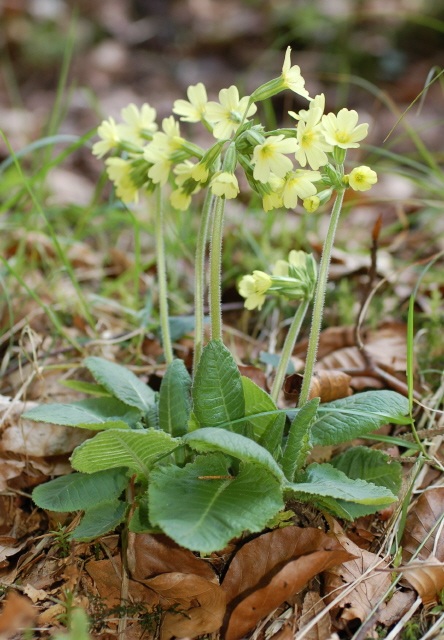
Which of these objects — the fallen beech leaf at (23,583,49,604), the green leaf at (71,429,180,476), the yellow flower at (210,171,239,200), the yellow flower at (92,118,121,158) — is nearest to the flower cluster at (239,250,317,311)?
the yellow flower at (210,171,239,200)

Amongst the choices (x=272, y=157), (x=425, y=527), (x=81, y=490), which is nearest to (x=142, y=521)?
(x=81, y=490)

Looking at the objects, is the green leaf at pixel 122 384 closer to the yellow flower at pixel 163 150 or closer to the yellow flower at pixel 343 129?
the yellow flower at pixel 163 150

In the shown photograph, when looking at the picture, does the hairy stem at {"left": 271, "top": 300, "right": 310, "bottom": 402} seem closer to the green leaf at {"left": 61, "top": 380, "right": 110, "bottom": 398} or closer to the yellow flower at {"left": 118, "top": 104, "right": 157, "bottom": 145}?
the green leaf at {"left": 61, "top": 380, "right": 110, "bottom": 398}

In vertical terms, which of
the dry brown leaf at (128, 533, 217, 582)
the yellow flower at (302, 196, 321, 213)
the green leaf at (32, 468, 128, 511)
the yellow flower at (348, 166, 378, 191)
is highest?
the yellow flower at (348, 166, 378, 191)

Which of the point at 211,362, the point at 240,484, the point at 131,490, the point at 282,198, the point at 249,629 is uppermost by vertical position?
the point at 282,198

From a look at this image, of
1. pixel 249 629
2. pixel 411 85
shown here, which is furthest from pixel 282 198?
pixel 411 85

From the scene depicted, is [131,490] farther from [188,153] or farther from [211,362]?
[188,153]
